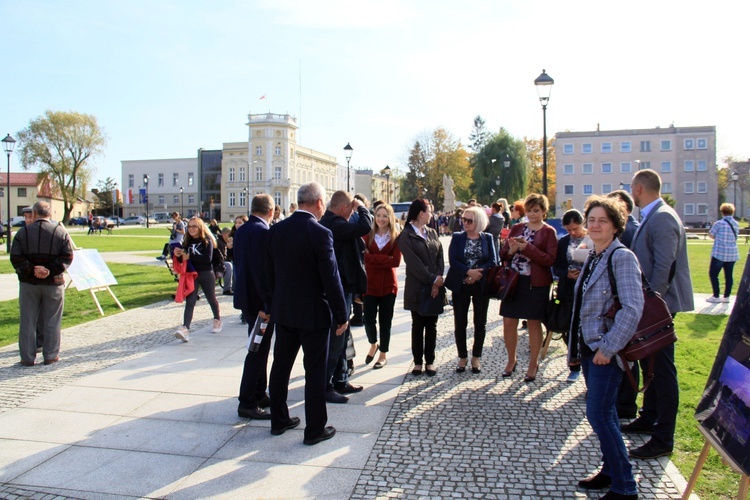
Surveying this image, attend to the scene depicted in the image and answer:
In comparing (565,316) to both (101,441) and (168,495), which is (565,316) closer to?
(168,495)

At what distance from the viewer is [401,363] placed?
7.02 metres

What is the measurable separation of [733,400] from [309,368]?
9.27ft

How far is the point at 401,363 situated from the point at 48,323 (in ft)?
14.3

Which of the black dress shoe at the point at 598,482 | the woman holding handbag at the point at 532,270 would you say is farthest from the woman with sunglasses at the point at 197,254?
the black dress shoe at the point at 598,482

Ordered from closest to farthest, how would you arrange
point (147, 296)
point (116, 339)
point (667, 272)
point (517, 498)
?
1. point (517, 498)
2. point (667, 272)
3. point (116, 339)
4. point (147, 296)

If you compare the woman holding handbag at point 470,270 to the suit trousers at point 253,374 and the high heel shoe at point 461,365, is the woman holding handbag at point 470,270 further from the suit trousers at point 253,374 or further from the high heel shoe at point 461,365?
the suit trousers at point 253,374

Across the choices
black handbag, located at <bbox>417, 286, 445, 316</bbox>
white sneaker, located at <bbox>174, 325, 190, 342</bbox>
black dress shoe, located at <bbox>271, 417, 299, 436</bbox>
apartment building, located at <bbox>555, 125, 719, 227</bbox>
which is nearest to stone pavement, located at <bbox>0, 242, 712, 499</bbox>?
black dress shoe, located at <bbox>271, 417, 299, 436</bbox>

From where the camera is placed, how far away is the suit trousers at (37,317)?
22.7 feet

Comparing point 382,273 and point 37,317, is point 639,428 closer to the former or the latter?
point 382,273

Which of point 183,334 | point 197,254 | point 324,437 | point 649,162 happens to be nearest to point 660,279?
point 324,437

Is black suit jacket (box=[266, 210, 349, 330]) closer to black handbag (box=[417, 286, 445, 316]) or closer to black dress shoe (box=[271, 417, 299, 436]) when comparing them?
black dress shoe (box=[271, 417, 299, 436])

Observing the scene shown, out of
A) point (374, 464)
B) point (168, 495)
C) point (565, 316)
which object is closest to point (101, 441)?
point (168, 495)

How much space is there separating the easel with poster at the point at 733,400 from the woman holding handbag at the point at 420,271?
129 inches

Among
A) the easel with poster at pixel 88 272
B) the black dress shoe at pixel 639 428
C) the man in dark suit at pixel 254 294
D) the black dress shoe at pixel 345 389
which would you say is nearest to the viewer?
the black dress shoe at pixel 639 428
